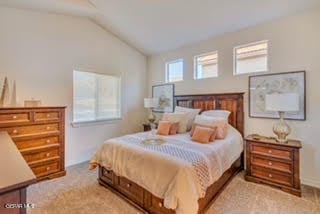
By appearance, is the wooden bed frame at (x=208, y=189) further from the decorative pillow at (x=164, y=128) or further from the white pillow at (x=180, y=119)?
the decorative pillow at (x=164, y=128)

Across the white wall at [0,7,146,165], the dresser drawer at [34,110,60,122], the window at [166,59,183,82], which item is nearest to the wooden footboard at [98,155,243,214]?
the dresser drawer at [34,110,60,122]

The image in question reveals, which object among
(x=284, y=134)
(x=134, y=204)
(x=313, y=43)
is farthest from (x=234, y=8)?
(x=134, y=204)

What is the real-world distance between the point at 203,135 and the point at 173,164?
1030mm

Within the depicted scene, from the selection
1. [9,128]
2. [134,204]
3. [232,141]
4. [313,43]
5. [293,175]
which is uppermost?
[313,43]

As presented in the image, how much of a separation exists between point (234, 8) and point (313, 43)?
1.33 meters

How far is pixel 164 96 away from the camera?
202 inches

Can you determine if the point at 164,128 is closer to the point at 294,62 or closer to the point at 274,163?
the point at 274,163

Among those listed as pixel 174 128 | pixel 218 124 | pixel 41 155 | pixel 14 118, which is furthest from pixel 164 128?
pixel 14 118

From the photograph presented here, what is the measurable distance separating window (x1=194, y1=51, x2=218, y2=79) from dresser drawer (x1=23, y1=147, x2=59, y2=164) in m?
3.32

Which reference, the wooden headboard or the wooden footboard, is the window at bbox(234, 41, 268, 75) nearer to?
the wooden headboard

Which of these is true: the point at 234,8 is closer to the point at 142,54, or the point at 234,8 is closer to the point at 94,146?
the point at 142,54

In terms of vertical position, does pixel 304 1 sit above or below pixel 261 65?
above

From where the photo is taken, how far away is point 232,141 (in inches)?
122

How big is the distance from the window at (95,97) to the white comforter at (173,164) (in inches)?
63.9
